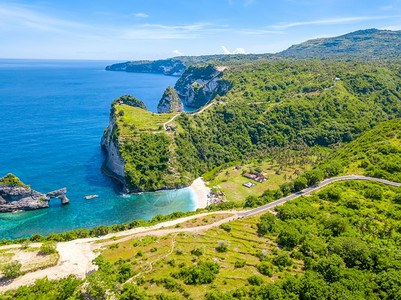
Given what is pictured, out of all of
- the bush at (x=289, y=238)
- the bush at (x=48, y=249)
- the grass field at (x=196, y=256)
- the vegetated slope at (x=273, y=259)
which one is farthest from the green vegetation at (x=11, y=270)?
the bush at (x=289, y=238)

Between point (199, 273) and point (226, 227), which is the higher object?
point (199, 273)

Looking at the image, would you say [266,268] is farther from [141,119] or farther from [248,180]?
[141,119]

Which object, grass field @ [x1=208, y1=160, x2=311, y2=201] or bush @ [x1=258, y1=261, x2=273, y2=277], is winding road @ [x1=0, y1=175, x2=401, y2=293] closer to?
bush @ [x1=258, y1=261, x2=273, y2=277]

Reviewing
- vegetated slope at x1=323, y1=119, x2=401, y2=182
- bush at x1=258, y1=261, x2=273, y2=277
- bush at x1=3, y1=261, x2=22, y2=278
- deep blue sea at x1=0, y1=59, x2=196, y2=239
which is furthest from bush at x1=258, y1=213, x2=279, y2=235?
bush at x1=3, y1=261, x2=22, y2=278

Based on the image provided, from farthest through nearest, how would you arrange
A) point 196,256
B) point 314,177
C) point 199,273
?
point 314,177 < point 196,256 < point 199,273

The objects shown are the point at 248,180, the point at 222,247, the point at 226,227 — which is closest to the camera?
the point at 222,247

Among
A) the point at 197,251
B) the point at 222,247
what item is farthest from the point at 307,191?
the point at 197,251

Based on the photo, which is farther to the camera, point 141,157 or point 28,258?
point 141,157
